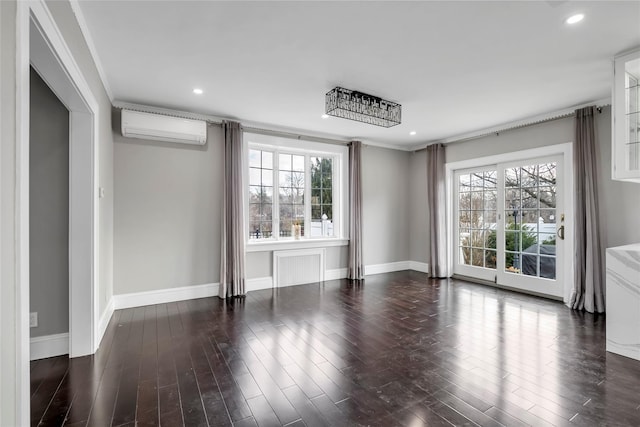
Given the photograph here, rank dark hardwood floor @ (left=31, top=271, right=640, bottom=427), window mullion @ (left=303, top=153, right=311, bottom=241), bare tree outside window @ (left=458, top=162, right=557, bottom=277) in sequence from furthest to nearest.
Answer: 1. window mullion @ (left=303, top=153, right=311, bottom=241)
2. bare tree outside window @ (left=458, top=162, right=557, bottom=277)
3. dark hardwood floor @ (left=31, top=271, right=640, bottom=427)

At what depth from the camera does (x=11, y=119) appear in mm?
1130

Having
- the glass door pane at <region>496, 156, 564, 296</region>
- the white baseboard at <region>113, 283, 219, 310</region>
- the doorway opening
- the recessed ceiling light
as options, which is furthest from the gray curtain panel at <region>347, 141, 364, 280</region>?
the doorway opening

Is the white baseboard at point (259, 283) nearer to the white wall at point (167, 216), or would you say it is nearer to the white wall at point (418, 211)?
the white wall at point (167, 216)

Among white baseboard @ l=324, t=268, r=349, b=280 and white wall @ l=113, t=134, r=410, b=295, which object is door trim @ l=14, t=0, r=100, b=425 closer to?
white wall @ l=113, t=134, r=410, b=295

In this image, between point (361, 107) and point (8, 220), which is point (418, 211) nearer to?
point (361, 107)

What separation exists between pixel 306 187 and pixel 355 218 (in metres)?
1.03

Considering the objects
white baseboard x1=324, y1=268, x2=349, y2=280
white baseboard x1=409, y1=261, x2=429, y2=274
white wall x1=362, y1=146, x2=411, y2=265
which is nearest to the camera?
white baseboard x1=324, y1=268, x2=349, y2=280

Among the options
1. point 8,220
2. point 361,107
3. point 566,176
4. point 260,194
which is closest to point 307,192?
point 260,194

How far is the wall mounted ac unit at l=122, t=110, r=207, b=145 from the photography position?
3775mm

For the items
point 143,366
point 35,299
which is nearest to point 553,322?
point 143,366

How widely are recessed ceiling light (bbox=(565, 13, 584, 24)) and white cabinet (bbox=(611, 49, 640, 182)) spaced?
862 mm

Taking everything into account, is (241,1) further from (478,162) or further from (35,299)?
(478,162)

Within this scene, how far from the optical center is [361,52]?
2.71m

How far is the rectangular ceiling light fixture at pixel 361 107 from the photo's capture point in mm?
3436
